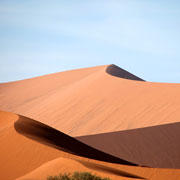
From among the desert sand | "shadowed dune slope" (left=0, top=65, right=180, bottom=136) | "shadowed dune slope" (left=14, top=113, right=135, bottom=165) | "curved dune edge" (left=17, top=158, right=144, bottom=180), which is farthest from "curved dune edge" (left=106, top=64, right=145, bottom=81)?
"curved dune edge" (left=17, top=158, right=144, bottom=180)

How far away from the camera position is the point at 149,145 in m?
26.4

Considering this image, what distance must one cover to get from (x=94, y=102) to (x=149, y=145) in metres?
11.9

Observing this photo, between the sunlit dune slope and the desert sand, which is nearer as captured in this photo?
the sunlit dune slope

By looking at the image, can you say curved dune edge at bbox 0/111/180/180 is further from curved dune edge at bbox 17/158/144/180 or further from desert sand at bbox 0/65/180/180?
curved dune edge at bbox 17/158/144/180

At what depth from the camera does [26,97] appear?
4800cm

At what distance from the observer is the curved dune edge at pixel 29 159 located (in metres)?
16.2

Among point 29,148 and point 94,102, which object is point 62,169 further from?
point 94,102

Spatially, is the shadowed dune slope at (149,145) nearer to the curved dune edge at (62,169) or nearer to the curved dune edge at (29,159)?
the curved dune edge at (29,159)

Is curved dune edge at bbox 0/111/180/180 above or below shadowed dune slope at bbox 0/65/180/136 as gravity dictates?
below

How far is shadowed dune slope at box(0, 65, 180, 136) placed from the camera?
3061cm

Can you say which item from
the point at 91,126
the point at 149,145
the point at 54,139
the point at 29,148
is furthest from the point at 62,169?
the point at 91,126

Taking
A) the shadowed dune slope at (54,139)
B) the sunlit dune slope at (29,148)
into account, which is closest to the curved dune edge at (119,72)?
the shadowed dune slope at (54,139)

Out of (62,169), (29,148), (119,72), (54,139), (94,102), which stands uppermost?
(119,72)

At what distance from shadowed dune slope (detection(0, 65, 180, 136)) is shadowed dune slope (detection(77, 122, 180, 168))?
34.1 inches
